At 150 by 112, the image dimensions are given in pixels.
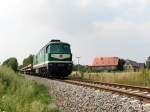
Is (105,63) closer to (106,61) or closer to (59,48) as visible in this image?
(106,61)

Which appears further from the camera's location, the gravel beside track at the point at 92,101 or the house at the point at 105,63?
the house at the point at 105,63

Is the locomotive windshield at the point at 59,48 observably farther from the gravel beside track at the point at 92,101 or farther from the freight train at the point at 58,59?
the gravel beside track at the point at 92,101

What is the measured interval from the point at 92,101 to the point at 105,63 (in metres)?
105

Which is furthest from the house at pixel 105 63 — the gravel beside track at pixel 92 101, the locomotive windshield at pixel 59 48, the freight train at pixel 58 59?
the gravel beside track at pixel 92 101

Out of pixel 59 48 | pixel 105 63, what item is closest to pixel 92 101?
pixel 59 48

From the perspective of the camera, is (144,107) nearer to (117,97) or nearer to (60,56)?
(117,97)

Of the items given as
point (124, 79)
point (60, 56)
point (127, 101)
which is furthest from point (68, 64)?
point (127, 101)

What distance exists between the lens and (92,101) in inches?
516

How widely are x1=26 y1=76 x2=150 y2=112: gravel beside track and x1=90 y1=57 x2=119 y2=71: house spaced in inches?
3641

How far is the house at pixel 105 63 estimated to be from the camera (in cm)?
11369

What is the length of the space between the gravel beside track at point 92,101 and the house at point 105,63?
92.5 m

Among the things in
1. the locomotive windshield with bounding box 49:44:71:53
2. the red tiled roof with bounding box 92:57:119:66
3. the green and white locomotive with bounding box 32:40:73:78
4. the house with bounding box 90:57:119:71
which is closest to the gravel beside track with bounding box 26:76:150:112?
the green and white locomotive with bounding box 32:40:73:78

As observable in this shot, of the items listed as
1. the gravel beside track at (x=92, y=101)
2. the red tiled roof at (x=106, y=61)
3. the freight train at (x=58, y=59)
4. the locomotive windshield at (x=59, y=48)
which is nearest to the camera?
the gravel beside track at (x=92, y=101)

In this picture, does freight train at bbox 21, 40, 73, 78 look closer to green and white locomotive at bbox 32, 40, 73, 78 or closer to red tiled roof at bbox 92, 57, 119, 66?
green and white locomotive at bbox 32, 40, 73, 78
